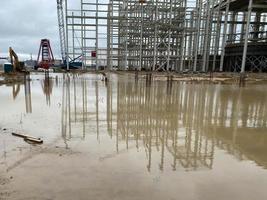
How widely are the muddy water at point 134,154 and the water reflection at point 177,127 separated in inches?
1.0

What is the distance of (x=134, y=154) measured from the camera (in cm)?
648

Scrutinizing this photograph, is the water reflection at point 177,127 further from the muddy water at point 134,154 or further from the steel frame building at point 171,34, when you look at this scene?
the steel frame building at point 171,34

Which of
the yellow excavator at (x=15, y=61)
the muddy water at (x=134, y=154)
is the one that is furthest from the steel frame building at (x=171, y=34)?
the muddy water at (x=134, y=154)

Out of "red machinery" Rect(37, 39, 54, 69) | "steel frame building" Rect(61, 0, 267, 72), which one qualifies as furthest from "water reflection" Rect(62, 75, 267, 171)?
"red machinery" Rect(37, 39, 54, 69)

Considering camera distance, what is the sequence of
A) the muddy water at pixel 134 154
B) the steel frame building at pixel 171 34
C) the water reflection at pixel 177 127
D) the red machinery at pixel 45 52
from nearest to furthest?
the muddy water at pixel 134 154 < the water reflection at pixel 177 127 < the steel frame building at pixel 171 34 < the red machinery at pixel 45 52

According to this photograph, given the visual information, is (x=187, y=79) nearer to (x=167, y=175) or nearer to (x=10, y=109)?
(x=10, y=109)

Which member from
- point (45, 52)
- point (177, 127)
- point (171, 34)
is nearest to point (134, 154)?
point (177, 127)

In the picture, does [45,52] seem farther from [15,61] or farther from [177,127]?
[177,127]

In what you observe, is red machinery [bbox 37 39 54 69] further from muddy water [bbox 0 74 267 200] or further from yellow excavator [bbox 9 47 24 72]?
muddy water [bbox 0 74 267 200]

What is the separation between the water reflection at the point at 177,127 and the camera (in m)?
6.57

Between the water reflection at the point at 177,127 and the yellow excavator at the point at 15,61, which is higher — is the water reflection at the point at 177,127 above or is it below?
below

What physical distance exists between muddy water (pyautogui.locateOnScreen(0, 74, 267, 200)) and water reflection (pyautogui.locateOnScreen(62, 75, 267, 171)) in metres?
0.03

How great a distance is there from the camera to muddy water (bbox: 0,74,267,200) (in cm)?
465

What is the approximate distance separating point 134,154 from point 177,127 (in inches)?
120
